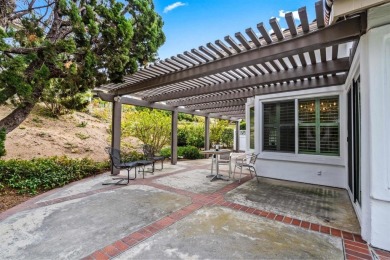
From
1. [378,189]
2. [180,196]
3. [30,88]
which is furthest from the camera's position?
[180,196]

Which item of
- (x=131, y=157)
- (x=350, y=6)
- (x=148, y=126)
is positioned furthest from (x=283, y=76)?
(x=131, y=157)

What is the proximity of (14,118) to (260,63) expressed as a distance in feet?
18.2

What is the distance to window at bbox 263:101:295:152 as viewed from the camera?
6213 millimetres

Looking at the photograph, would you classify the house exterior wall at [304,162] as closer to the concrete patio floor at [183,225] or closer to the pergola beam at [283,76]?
the concrete patio floor at [183,225]

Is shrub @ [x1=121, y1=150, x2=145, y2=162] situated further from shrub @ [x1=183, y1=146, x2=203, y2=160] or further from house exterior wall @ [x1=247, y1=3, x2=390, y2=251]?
house exterior wall @ [x1=247, y1=3, x2=390, y2=251]

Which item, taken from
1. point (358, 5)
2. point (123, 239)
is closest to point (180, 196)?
point (123, 239)

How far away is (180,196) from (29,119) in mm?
10699

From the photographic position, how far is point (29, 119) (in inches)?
407

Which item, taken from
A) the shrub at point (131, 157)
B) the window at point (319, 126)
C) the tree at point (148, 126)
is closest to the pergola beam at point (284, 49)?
the window at point (319, 126)

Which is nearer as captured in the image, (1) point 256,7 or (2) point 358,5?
(2) point 358,5

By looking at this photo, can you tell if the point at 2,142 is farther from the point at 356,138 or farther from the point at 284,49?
the point at 356,138

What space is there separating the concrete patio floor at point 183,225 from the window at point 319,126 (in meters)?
1.31

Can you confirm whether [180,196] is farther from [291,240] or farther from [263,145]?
[263,145]

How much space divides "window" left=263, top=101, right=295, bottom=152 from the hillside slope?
728cm
